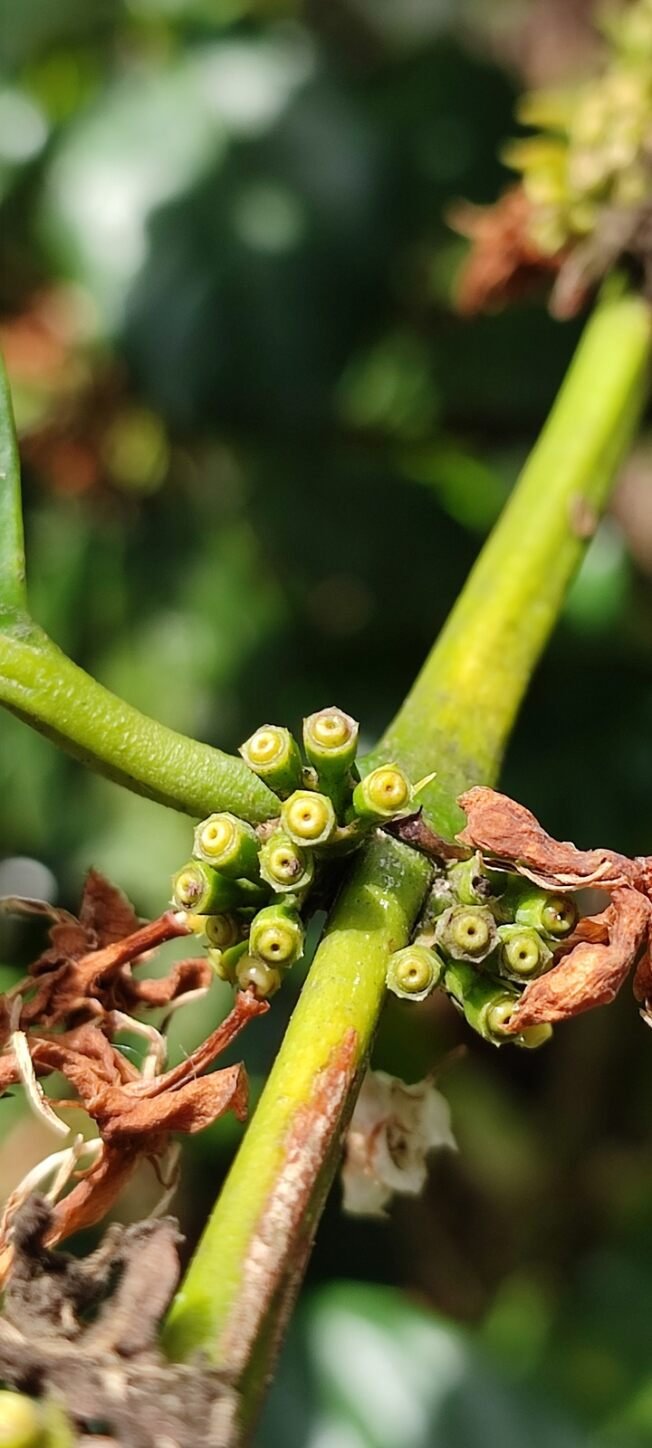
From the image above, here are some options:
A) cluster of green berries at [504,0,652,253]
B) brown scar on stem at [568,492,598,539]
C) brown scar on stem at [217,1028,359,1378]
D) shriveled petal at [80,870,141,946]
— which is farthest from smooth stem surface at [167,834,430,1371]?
cluster of green berries at [504,0,652,253]

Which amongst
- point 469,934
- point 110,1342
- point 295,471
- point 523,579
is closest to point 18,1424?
point 110,1342

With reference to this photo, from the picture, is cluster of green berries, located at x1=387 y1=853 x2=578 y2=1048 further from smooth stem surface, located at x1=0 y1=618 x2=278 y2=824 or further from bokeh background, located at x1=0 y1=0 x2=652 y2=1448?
bokeh background, located at x1=0 y1=0 x2=652 y2=1448

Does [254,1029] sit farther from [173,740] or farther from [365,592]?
[173,740]

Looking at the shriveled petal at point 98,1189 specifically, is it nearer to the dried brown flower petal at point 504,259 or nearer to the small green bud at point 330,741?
the small green bud at point 330,741

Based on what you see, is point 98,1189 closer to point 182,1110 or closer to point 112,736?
point 182,1110

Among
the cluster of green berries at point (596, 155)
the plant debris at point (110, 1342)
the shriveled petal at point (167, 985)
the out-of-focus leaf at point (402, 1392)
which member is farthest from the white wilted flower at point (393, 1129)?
the cluster of green berries at point (596, 155)

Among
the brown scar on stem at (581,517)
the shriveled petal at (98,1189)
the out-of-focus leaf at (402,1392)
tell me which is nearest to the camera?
the shriveled petal at (98,1189)

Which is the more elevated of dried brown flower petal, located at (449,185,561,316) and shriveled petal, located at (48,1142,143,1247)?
dried brown flower petal, located at (449,185,561,316)
